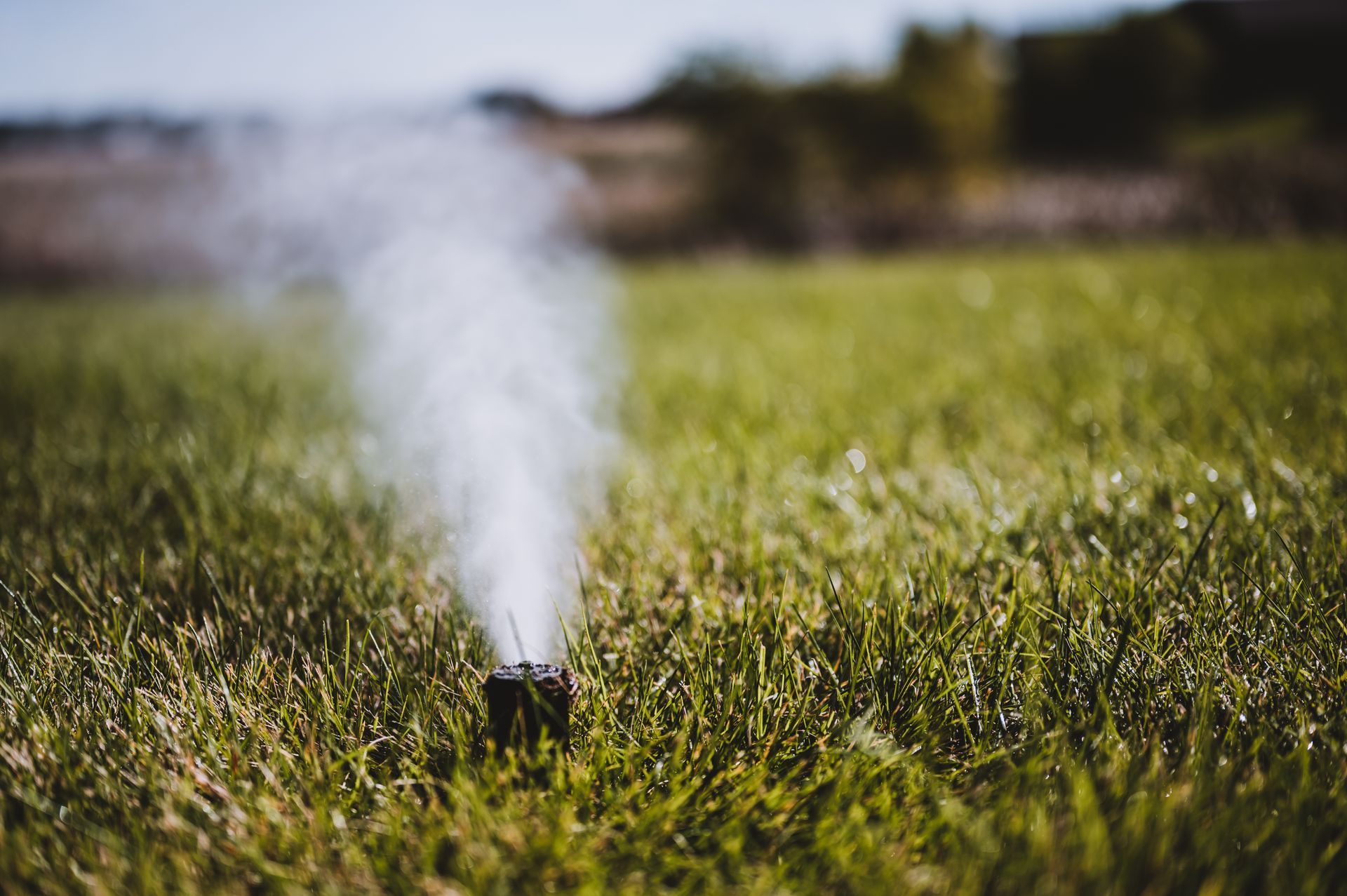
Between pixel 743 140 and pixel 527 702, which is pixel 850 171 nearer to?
pixel 743 140

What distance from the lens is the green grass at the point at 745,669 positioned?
0.89m

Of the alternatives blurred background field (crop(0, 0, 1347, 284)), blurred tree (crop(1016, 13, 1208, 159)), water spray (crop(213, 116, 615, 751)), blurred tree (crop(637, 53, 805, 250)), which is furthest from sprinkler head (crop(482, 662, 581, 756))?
blurred tree (crop(1016, 13, 1208, 159))

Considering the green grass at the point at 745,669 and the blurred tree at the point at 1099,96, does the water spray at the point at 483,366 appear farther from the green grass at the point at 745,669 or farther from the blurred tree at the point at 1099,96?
the blurred tree at the point at 1099,96

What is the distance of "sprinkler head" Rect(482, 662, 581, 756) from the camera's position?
99 centimetres

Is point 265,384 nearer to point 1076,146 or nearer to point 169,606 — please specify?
point 169,606

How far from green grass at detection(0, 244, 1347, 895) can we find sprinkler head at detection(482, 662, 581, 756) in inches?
2.2

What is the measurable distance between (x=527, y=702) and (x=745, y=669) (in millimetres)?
343

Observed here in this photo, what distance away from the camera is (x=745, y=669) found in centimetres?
119

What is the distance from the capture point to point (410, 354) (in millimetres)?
3582

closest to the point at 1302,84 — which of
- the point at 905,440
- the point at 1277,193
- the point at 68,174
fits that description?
the point at 1277,193

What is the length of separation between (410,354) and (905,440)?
2210 millimetres

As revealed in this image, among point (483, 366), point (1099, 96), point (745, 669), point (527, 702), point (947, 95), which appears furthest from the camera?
point (1099, 96)

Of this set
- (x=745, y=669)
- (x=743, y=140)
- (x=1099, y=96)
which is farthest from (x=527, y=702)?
(x=1099, y=96)

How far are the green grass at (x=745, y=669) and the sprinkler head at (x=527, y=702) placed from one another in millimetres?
55
